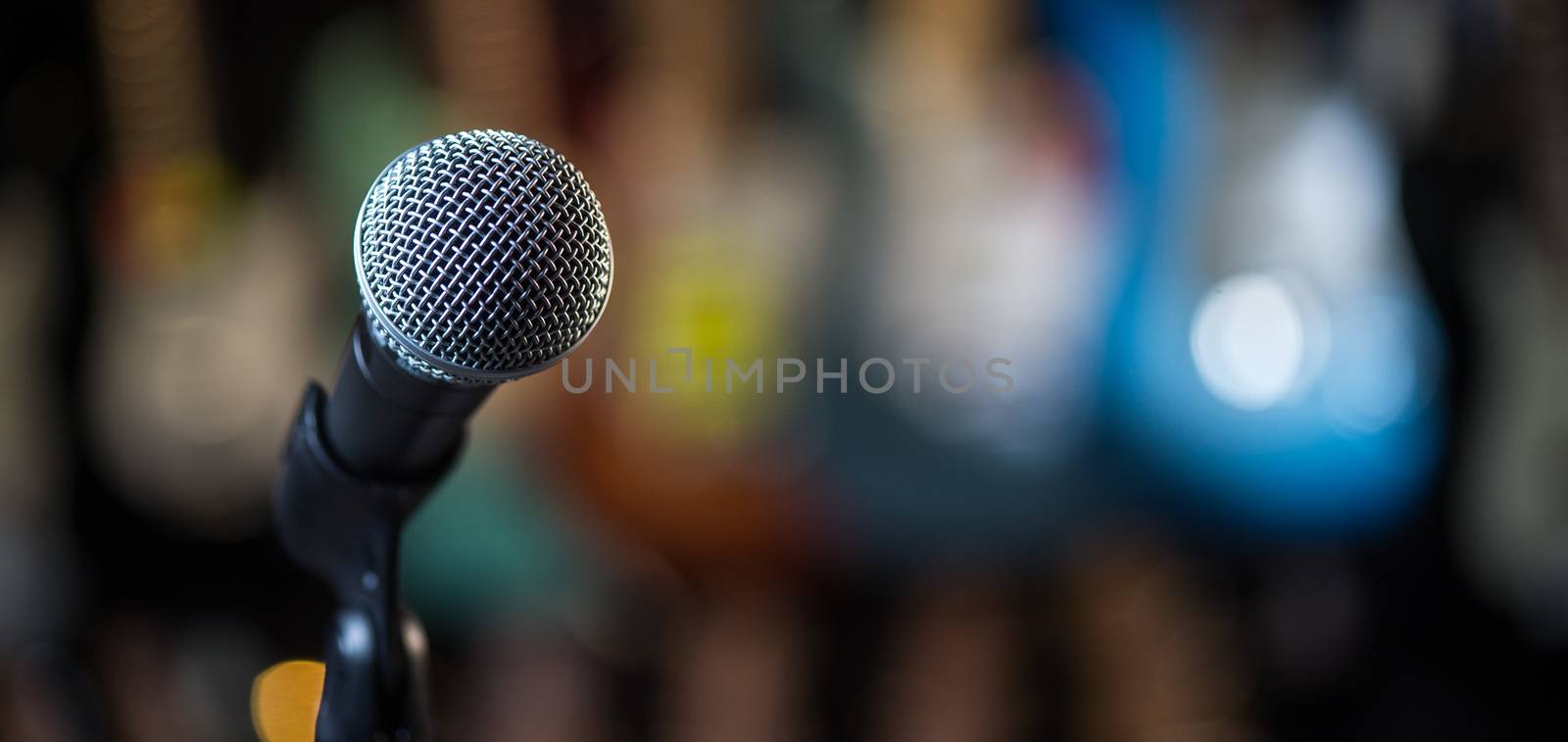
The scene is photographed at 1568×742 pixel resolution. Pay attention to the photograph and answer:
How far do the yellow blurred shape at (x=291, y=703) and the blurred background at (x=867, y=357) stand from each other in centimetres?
134

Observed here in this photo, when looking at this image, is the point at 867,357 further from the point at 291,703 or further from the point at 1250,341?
the point at 291,703

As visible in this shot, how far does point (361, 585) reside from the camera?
0.72 metres

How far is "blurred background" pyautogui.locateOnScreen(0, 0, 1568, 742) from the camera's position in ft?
7.78

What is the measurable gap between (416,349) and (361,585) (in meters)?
0.22

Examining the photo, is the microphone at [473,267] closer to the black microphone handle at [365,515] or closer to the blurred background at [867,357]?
the black microphone handle at [365,515]

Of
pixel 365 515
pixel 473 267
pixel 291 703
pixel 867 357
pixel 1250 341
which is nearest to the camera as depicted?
pixel 473 267

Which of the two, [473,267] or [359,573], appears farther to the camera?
[359,573]

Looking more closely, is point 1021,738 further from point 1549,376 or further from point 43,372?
point 43,372

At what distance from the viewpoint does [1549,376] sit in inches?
97.0

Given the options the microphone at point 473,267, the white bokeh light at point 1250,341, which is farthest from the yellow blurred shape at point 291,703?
the white bokeh light at point 1250,341

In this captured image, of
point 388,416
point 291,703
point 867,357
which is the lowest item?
point 867,357

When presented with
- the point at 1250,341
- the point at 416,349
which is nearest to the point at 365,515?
the point at 416,349

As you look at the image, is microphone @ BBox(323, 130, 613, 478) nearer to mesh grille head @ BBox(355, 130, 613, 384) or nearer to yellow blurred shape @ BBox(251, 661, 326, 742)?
mesh grille head @ BBox(355, 130, 613, 384)

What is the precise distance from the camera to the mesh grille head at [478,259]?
575 millimetres
